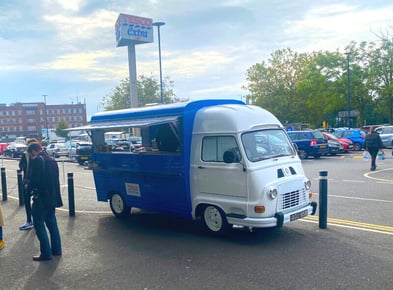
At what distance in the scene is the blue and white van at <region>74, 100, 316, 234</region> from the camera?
6.57m

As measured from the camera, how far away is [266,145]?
23.3 ft

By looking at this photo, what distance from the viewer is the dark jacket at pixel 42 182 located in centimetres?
616

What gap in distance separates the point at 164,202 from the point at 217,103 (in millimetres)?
2141

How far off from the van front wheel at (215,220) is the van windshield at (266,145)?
3.68 feet

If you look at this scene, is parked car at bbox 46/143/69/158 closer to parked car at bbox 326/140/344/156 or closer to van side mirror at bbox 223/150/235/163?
parked car at bbox 326/140/344/156

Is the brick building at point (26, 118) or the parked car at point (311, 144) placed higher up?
the brick building at point (26, 118)

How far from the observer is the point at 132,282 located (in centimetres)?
515

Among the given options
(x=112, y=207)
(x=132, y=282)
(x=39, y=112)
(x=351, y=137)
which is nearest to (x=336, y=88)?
(x=351, y=137)

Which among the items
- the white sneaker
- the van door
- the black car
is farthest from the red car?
the white sneaker

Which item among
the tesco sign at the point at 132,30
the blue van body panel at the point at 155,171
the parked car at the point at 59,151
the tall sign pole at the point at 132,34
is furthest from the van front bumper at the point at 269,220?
the tesco sign at the point at 132,30

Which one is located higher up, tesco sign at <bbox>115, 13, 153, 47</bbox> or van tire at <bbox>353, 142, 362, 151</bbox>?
tesco sign at <bbox>115, 13, 153, 47</bbox>

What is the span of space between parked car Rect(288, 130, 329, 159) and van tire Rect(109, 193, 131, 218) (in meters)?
15.4

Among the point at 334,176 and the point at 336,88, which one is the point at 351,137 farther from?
the point at 336,88

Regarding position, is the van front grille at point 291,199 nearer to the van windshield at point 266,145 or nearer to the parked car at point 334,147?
the van windshield at point 266,145
